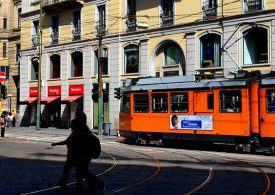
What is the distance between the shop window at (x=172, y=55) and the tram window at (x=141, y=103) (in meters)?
10.7

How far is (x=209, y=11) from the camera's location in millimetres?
34094

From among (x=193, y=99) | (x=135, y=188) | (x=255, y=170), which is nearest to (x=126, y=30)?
(x=193, y=99)

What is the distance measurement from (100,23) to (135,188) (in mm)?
31191

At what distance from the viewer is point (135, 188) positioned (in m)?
11.8

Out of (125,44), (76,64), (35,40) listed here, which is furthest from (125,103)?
(35,40)

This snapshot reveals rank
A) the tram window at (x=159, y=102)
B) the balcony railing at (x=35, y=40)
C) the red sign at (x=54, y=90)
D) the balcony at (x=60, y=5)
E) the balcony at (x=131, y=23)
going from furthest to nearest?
the balcony railing at (x=35, y=40) → the red sign at (x=54, y=90) → the balcony at (x=60, y=5) → the balcony at (x=131, y=23) → the tram window at (x=159, y=102)

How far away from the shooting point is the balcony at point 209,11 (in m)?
33.8

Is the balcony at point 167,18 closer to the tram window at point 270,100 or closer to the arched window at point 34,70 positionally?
the tram window at point 270,100

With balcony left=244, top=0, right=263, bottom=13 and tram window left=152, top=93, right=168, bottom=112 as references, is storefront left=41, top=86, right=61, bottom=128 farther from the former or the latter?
tram window left=152, top=93, right=168, bottom=112

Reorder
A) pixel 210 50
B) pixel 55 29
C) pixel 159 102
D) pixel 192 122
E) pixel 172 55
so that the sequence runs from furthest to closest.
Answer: pixel 55 29 → pixel 172 55 → pixel 210 50 → pixel 159 102 → pixel 192 122

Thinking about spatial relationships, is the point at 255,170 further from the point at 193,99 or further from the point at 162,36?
the point at 162,36

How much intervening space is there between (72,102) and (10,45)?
13.9m

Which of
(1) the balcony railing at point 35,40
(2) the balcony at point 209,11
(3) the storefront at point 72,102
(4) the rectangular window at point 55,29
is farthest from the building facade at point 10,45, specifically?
(2) the balcony at point 209,11

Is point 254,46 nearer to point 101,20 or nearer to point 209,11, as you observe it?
point 209,11
